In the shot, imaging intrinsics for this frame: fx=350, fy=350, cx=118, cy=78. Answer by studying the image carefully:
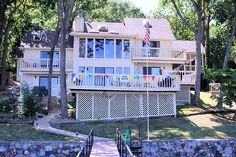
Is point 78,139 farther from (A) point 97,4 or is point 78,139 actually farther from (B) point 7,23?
(B) point 7,23

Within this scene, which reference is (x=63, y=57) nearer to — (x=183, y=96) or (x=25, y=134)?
(x=25, y=134)

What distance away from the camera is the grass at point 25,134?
55.9ft

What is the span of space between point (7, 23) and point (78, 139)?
2201 cm

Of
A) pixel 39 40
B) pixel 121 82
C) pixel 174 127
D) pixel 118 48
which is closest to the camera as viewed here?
pixel 174 127

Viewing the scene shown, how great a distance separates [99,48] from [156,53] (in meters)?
5.10

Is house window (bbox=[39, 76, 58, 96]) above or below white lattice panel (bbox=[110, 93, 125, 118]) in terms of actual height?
above

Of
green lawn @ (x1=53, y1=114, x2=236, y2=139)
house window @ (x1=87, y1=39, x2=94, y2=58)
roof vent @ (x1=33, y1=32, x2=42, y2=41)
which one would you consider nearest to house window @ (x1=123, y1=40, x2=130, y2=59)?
house window @ (x1=87, y1=39, x2=94, y2=58)

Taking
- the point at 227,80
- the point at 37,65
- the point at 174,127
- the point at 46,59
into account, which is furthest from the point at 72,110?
the point at 227,80

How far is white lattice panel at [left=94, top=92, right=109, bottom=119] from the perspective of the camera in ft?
77.2

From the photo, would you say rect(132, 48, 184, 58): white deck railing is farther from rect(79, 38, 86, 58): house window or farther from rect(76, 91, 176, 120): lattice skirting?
rect(76, 91, 176, 120): lattice skirting

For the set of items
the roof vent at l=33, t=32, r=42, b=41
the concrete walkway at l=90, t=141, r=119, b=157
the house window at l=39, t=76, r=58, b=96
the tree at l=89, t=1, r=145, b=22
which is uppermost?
the tree at l=89, t=1, r=145, b=22

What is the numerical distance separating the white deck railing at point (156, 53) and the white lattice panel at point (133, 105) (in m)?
6.52

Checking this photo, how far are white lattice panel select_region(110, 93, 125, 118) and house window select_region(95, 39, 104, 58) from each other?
6708mm

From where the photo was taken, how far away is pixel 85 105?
23453mm
